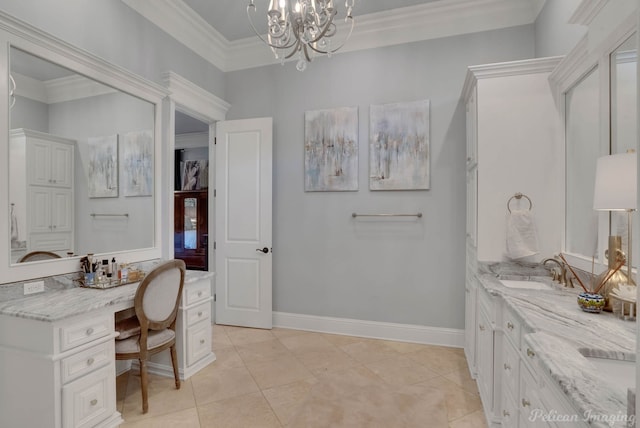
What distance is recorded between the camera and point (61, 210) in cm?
206

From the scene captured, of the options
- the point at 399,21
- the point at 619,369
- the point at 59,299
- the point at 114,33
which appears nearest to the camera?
the point at 619,369

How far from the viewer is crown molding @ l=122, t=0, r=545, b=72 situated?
284 cm

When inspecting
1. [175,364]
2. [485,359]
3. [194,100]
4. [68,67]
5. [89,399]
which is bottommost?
[175,364]

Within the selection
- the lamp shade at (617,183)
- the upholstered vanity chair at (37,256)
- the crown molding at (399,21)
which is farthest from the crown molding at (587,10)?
the upholstered vanity chair at (37,256)

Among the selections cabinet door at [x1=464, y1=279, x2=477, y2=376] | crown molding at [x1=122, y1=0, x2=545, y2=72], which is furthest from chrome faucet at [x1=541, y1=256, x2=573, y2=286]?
crown molding at [x1=122, y1=0, x2=545, y2=72]

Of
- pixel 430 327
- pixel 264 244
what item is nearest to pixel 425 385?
pixel 430 327

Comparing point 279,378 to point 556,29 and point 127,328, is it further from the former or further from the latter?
point 556,29

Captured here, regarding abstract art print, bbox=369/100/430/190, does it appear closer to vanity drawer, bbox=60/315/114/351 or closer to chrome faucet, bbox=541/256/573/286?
chrome faucet, bbox=541/256/573/286

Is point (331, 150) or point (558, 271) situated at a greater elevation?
point (331, 150)

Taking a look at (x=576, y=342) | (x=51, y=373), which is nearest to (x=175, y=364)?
(x=51, y=373)

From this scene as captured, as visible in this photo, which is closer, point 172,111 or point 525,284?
point 525,284

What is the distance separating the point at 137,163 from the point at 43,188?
0.77 m

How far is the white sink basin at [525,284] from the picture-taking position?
189 cm

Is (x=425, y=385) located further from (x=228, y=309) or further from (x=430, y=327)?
(x=228, y=309)
